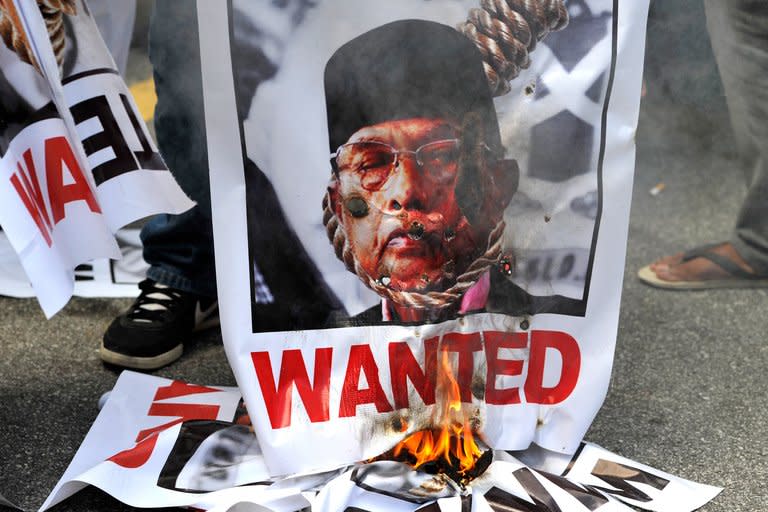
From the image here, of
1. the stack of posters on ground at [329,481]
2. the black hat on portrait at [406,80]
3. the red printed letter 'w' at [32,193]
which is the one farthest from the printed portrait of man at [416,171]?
the red printed letter 'w' at [32,193]

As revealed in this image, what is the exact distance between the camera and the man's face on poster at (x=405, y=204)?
1261 millimetres

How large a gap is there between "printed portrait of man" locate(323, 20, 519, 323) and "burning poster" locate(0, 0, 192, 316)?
0.30 meters

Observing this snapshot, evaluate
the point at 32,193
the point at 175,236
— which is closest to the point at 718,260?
the point at 175,236

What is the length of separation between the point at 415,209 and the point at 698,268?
3.44 feet

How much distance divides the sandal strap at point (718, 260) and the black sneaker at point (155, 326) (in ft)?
3.46

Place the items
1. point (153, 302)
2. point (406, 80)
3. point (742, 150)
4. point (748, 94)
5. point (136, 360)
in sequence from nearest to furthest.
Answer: point (406, 80) < point (136, 360) < point (153, 302) < point (748, 94) < point (742, 150)

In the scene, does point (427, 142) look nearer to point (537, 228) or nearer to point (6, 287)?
point (537, 228)

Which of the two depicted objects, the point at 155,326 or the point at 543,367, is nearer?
the point at 543,367

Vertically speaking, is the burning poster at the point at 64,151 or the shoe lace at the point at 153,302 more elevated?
the burning poster at the point at 64,151

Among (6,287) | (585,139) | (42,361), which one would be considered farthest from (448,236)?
(6,287)

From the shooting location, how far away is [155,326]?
5.72 feet

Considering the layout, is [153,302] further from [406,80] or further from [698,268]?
[698,268]

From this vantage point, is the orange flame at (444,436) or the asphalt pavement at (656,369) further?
the asphalt pavement at (656,369)

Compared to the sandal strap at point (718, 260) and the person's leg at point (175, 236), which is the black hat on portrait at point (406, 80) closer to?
the person's leg at point (175, 236)
